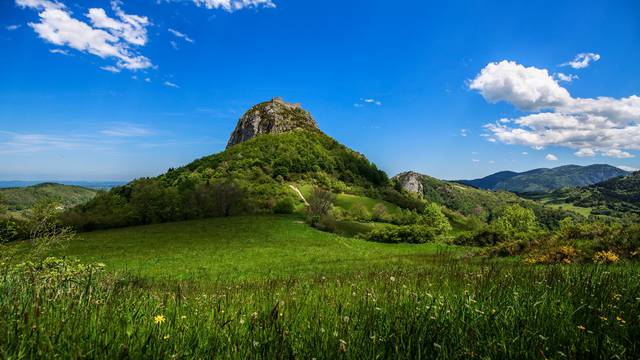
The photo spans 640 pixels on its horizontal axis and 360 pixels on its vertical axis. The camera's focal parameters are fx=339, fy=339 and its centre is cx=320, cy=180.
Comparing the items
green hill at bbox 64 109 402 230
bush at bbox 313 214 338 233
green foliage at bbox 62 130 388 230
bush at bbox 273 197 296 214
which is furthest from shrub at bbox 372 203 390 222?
bush at bbox 313 214 338 233

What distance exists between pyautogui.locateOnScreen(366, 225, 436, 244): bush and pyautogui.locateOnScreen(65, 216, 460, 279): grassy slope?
138 inches

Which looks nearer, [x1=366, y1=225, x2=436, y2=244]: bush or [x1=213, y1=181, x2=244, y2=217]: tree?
[x1=366, y1=225, x2=436, y2=244]: bush

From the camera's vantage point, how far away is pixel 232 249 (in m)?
47.5

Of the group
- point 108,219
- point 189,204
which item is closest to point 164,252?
point 189,204

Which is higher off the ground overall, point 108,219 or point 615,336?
point 615,336

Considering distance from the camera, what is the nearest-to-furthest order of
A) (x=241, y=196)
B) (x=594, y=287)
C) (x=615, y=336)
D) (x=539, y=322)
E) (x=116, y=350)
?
(x=116, y=350), (x=615, y=336), (x=539, y=322), (x=594, y=287), (x=241, y=196)

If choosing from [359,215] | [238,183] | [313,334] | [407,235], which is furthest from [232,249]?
[359,215]

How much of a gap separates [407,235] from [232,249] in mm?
29816

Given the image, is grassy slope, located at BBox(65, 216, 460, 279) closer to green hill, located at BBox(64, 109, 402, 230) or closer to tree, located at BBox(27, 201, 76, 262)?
green hill, located at BBox(64, 109, 402, 230)

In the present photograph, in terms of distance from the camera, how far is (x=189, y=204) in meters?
82.0

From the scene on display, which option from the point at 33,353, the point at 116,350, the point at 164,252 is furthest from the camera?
the point at 164,252

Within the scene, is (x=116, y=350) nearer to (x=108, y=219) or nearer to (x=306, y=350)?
(x=306, y=350)

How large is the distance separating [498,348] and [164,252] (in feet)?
162

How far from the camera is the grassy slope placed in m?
33.3
